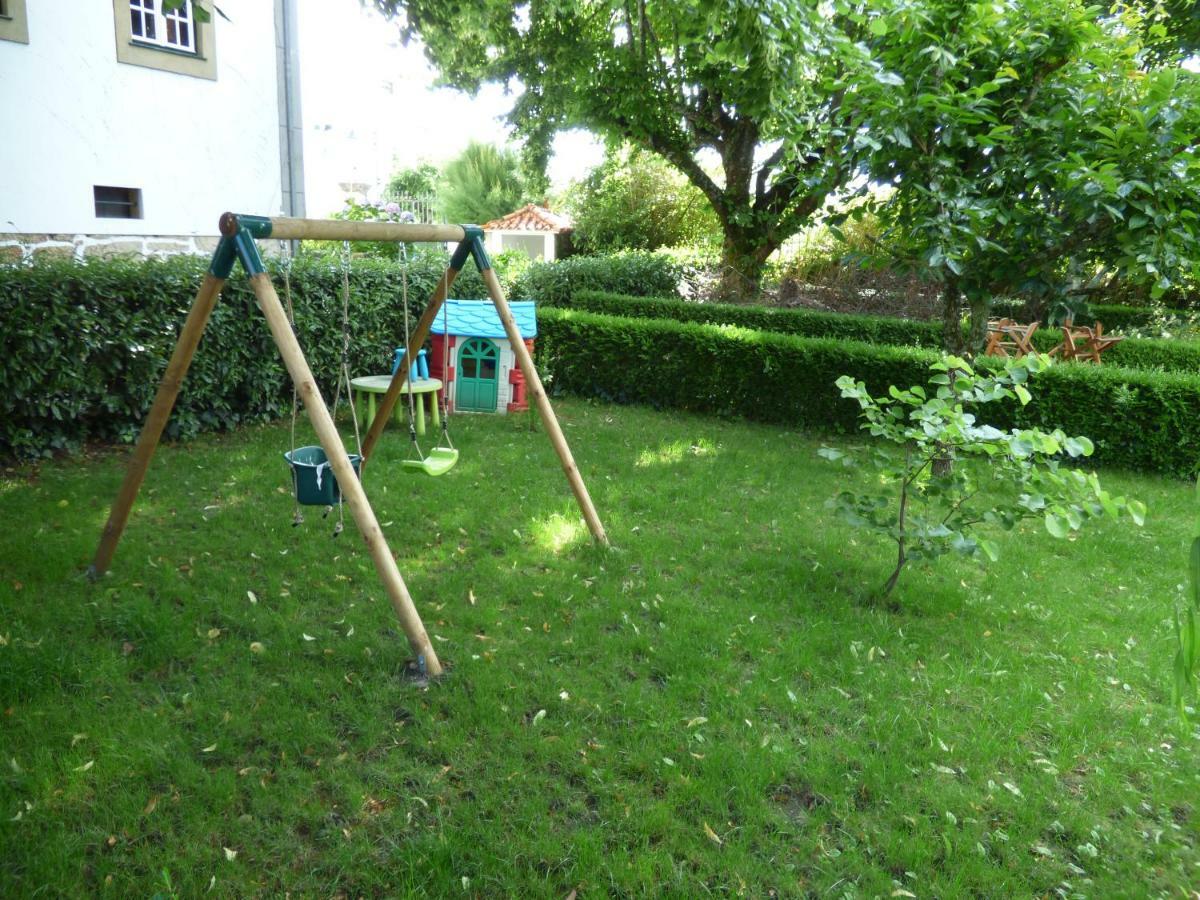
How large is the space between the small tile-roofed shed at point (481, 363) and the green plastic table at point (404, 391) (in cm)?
53

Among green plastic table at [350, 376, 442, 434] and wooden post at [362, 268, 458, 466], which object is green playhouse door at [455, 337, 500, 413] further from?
wooden post at [362, 268, 458, 466]

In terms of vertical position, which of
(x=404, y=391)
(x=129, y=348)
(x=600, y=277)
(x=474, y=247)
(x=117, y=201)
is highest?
(x=117, y=201)

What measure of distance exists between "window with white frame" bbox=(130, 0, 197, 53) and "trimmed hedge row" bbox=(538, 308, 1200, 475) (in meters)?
4.95

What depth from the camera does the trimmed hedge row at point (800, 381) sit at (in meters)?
6.95

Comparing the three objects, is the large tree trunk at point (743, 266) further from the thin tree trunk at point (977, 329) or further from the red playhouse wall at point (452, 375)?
the thin tree trunk at point (977, 329)

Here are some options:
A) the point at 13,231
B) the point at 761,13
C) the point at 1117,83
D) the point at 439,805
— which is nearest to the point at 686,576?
the point at 439,805

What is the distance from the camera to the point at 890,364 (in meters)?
7.69

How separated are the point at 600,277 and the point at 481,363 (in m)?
6.63

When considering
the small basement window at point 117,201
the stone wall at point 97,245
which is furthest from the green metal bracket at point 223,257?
the small basement window at point 117,201

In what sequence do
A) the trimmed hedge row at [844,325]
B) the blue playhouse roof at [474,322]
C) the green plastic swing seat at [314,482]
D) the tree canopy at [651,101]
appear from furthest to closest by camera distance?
1. the tree canopy at [651,101]
2. the trimmed hedge row at [844,325]
3. the blue playhouse roof at [474,322]
4. the green plastic swing seat at [314,482]

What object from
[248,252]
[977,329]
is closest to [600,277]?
[977,329]

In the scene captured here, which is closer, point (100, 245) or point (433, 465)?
point (433, 465)

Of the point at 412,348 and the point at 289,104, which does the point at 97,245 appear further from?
the point at 412,348

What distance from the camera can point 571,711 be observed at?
3.19 m
